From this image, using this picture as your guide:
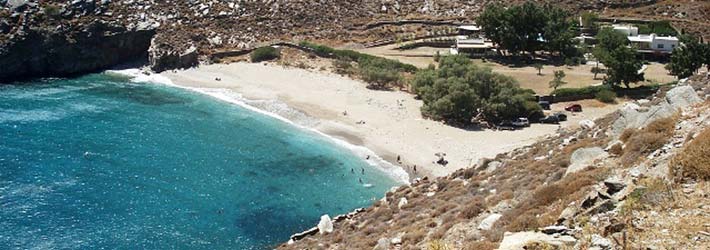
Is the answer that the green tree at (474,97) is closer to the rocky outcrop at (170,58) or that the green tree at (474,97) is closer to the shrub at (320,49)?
the shrub at (320,49)

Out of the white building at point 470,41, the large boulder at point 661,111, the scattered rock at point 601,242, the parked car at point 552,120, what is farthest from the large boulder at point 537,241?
the white building at point 470,41

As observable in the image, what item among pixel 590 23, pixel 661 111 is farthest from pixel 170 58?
pixel 661 111

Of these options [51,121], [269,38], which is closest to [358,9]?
[269,38]

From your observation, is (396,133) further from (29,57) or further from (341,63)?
(29,57)

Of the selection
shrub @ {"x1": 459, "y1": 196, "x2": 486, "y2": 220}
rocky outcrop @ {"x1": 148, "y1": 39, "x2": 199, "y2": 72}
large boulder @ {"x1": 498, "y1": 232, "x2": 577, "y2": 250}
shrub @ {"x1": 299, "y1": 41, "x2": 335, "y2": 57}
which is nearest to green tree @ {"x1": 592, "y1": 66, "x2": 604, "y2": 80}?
shrub @ {"x1": 299, "y1": 41, "x2": 335, "y2": 57}

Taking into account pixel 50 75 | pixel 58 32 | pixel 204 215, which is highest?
pixel 58 32

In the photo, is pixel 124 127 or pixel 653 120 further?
pixel 124 127

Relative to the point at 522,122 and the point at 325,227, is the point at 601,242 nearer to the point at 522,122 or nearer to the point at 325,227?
the point at 325,227

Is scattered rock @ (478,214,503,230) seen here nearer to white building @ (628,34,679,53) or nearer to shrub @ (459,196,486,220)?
shrub @ (459,196,486,220)
